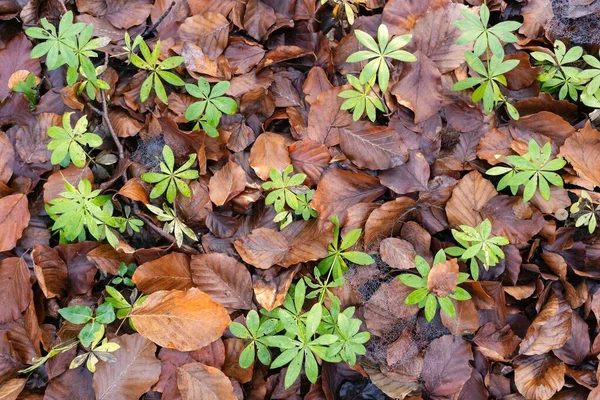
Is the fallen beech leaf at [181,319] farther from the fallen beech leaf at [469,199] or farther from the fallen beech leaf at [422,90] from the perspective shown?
the fallen beech leaf at [422,90]

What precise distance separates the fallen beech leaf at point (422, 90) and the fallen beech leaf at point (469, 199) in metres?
0.28

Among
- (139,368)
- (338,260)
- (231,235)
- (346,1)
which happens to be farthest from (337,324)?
(346,1)

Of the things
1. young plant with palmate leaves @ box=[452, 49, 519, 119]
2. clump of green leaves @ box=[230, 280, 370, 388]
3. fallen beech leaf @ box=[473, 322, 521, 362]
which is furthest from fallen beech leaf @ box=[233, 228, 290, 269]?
young plant with palmate leaves @ box=[452, 49, 519, 119]

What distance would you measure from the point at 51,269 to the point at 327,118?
1.14 metres

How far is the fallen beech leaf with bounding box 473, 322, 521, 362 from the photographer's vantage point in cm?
170

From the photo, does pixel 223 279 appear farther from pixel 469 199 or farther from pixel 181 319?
pixel 469 199

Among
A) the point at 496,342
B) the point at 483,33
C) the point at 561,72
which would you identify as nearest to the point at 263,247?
the point at 496,342

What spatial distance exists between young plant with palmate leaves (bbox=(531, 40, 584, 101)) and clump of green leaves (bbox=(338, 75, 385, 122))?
2.19 ft

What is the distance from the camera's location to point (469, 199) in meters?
1.79

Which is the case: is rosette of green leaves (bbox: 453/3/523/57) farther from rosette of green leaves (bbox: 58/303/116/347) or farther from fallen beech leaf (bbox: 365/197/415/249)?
rosette of green leaves (bbox: 58/303/116/347)

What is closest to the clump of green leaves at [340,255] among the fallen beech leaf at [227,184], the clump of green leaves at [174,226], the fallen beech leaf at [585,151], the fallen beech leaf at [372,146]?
the fallen beech leaf at [372,146]

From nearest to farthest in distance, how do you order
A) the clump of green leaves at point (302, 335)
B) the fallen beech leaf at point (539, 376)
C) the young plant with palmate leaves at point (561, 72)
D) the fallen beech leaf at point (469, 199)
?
the clump of green leaves at point (302, 335) < the fallen beech leaf at point (539, 376) < the fallen beech leaf at point (469, 199) < the young plant with palmate leaves at point (561, 72)

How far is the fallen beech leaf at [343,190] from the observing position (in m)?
1.80

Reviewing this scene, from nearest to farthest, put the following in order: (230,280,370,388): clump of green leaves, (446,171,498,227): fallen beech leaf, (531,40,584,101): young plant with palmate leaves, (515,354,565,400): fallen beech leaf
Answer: (230,280,370,388): clump of green leaves, (515,354,565,400): fallen beech leaf, (446,171,498,227): fallen beech leaf, (531,40,584,101): young plant with palmate leaves
